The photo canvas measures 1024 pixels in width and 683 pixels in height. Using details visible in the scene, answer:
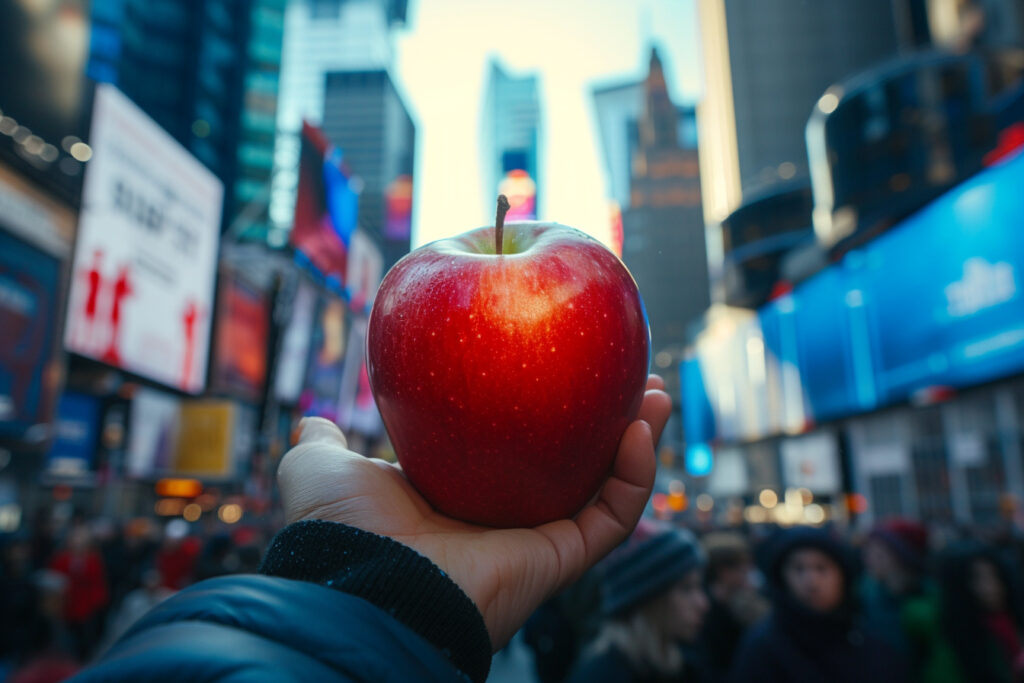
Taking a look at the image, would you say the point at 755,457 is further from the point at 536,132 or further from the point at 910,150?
the point at 536,132

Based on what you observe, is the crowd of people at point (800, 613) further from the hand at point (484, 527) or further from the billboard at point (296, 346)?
the billboard at point (296, 346)

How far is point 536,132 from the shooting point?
6981 cm

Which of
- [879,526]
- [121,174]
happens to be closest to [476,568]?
[879,526]

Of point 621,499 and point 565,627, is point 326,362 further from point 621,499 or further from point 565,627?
point 621,499

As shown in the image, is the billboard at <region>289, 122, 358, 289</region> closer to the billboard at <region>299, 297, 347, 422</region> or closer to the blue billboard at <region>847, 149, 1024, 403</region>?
the billboard at <region>299, 297, 347, 422</region>

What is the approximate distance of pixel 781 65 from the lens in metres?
92.8

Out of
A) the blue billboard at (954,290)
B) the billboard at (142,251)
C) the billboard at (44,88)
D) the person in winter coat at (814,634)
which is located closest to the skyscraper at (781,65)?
the blue billboard at (954,290)

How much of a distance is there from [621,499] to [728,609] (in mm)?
3549

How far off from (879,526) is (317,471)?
4.54 metres

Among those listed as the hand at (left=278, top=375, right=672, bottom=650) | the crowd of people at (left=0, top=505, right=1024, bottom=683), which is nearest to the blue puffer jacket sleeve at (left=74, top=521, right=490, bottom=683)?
the hand at (left=278, top=375, right=672, bottom=650)

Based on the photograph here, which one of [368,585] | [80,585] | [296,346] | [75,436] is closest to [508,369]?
[368,585]

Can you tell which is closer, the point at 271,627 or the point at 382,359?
the point at 271,627

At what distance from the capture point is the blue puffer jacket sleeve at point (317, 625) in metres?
0.59

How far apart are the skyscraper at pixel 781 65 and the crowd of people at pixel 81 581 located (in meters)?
88.4
